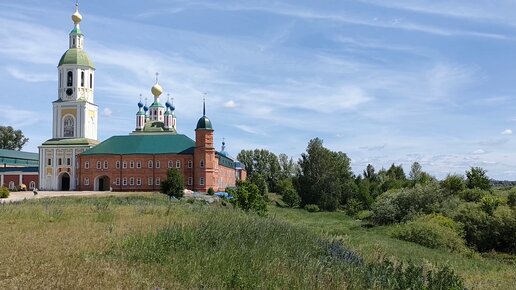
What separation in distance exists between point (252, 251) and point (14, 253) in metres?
4.06

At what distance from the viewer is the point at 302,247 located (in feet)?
37.1

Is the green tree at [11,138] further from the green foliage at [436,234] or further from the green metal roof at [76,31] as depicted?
the green foliage at [436,234]

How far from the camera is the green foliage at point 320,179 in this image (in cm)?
7269

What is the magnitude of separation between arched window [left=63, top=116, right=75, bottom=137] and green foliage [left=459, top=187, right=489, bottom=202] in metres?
51.4

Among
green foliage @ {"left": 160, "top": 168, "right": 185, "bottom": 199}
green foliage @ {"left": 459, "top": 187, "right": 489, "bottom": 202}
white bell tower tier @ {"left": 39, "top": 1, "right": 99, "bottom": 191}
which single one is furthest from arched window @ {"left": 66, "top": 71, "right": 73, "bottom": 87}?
green foliage @ {"left": 459, "top": 187, "right": 489, "bottom": 202}

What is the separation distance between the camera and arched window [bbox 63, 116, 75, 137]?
241ft

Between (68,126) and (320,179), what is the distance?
3496 cm

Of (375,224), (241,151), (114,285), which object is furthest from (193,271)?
(241,151)

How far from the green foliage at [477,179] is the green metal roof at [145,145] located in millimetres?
32403

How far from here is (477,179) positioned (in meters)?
47.7

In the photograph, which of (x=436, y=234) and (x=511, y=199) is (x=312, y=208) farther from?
(x=436, y=234)

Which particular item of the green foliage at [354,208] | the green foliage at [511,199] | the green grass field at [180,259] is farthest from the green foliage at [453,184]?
the green grass field at [180,259]

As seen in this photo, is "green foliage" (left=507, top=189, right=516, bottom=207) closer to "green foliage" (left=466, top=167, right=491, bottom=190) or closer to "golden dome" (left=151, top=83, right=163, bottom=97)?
"green foliage" (left=466, top=167, right=491, bottom=190)

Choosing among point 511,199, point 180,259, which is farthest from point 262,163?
point 180,259
